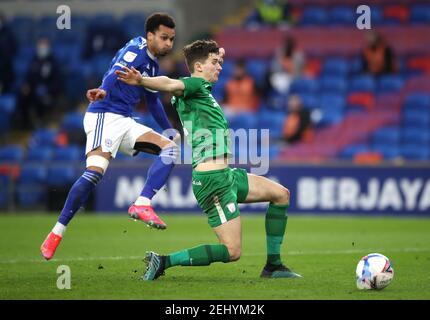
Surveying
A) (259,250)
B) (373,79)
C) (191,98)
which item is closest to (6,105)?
(373,79)

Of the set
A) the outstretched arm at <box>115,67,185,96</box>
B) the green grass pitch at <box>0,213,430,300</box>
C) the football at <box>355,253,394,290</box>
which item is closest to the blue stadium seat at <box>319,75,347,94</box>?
the green grass pitch at <box>0,213,430,300</box>

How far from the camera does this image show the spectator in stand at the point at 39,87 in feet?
65.9

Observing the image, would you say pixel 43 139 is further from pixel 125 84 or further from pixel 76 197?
pixel 76 197

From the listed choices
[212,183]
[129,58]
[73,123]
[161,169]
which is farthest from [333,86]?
[212,183]

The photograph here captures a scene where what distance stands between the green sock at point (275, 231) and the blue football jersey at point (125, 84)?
1.97 m

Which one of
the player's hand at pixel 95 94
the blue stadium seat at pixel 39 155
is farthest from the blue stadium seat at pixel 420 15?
the player's hand at pixel 95 94

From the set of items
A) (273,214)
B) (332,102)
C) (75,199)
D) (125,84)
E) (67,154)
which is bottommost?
(67,154)

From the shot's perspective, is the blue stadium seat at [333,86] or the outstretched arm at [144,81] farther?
the blue stadium seat at [333,86]

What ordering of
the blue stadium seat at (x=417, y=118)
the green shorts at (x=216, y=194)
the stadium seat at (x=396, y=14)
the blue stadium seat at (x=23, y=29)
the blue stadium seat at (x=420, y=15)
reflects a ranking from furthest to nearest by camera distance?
the blue stadium seat at (x=23, y=29) < the stadium seat at (x=396, y=14) < the blue stadium seat at (x=420, y=15) < the blue stadium seat at (x=417, y=118) < the green shorts at (x=216, y=194)

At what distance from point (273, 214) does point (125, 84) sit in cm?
221

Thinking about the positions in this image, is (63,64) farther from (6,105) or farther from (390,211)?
(390,211)

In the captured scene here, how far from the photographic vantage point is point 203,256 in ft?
26.6

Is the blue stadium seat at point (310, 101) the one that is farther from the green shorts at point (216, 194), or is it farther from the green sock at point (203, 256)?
the green sock at point (203, 256)

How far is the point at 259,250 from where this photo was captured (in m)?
11.6
